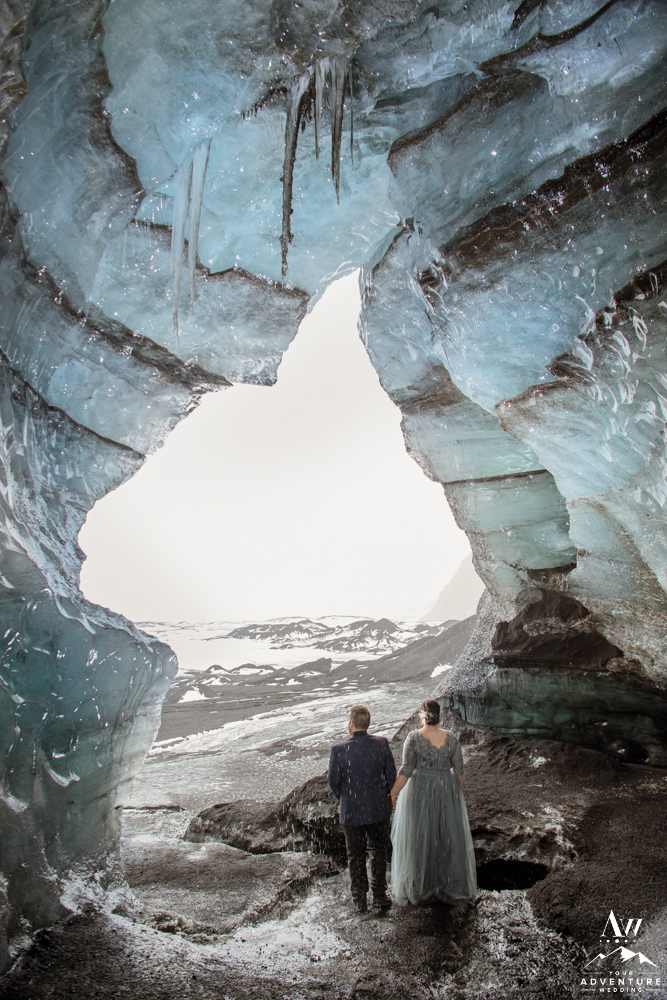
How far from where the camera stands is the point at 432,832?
2877mm

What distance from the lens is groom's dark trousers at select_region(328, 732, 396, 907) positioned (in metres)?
2.88

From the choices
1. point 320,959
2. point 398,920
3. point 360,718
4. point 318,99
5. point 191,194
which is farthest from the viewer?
point 191,194

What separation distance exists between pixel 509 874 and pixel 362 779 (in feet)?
4.96

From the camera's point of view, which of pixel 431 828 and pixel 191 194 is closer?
pixel 431 828

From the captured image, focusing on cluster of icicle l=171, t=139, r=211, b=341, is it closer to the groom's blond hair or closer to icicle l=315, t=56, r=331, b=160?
icicle l=315, t=56, r=331, b=160

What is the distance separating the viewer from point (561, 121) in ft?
12.6

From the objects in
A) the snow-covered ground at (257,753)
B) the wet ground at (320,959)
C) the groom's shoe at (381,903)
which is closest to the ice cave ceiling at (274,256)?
the wet ground at (320,959)

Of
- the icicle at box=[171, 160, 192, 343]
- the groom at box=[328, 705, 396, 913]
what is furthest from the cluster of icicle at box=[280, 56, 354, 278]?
the groom at box=[328, 705, 396, 913]

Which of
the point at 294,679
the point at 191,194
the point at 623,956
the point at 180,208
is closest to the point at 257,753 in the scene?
the point at 623,956

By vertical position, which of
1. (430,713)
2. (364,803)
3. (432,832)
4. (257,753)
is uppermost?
(430,713)

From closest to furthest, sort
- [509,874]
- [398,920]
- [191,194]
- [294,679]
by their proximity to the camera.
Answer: [398,920] → [509,874] → [191,194] → [294,679]

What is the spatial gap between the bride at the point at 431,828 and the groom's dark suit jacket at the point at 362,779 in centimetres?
9

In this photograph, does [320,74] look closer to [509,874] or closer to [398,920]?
[398,920]

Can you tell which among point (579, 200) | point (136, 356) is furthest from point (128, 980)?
point (579, 200)
